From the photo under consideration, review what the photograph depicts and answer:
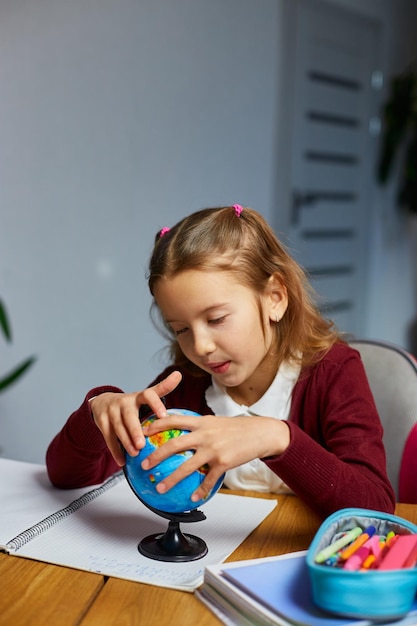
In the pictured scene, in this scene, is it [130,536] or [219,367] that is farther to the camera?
[219,367]

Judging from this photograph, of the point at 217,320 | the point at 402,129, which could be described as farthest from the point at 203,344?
the point at 402,129

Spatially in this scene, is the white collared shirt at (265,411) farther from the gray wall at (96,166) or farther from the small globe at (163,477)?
the gray wall at (96,166)

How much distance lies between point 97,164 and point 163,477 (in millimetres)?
2091

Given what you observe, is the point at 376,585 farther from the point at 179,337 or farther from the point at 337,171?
the point at 337,171

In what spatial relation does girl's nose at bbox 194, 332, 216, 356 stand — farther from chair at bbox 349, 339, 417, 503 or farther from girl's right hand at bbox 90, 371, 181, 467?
chair at bbox 349, 339, 417, 503

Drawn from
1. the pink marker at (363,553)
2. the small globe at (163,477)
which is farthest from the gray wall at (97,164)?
the pink marker at (363,553)

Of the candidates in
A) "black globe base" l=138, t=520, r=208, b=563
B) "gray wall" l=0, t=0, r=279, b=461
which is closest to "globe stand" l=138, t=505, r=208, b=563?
"black globe base" l=138, t=520, r=208, b=563

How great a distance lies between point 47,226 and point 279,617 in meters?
2.11

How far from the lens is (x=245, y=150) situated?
3.59 meters

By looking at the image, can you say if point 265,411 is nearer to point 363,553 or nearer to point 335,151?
point 363,553

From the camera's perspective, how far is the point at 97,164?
2.85 meters

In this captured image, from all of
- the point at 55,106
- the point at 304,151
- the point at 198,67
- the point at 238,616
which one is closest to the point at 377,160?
the point at 304,151

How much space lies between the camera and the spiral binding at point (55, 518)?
102 centimetres

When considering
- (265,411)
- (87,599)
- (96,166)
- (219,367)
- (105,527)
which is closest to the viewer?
(87,599)
